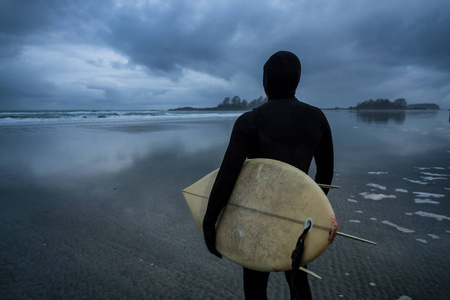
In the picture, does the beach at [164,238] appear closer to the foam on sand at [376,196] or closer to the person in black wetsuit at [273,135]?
the foam on sand at [376,196]

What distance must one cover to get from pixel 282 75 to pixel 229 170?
0.64 meters

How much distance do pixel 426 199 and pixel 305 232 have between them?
13.3 feet

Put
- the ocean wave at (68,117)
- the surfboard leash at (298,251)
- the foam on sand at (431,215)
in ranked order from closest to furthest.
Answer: the surfboard leash at (298,251) → the foam on sand at (431,215) → the ocean wave at (68,117)

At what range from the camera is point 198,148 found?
29.3 feet

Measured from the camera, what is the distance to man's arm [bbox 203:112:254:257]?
1.46 metres

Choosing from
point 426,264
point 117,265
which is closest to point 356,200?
point 426,264

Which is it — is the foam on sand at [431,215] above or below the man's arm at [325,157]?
below

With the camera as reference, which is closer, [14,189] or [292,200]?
[292,200]

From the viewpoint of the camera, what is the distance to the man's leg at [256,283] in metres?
1.58

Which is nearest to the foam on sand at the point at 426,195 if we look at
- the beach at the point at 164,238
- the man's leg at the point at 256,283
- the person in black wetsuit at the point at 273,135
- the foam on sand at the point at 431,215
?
the beach at the point at 164,238

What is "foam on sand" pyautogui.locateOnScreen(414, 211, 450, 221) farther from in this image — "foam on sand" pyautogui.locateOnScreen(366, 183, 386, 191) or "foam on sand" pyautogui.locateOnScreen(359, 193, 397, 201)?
"foam on sand" pyautogui.locateOnScreen(366, 183, 386, 191)

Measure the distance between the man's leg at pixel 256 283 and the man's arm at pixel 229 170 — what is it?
246mm

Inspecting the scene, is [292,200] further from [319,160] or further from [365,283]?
[365,283]

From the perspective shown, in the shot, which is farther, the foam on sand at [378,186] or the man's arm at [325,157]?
the foam on sand at [378,186]
